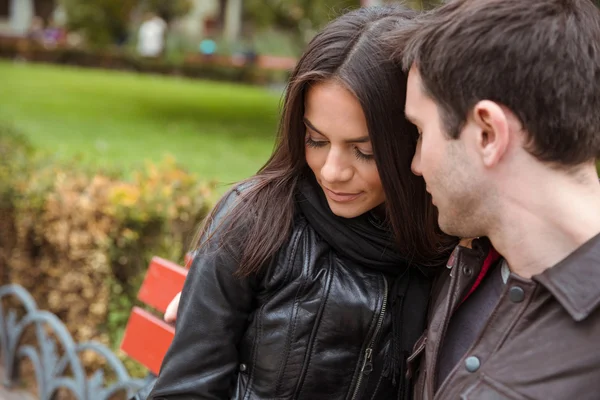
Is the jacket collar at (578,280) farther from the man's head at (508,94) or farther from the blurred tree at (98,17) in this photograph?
the blurred tree at (98,17)

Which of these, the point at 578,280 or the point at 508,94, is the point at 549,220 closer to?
the point at 578,280

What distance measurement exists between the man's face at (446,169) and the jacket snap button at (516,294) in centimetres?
15

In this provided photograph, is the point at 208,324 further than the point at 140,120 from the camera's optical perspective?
No

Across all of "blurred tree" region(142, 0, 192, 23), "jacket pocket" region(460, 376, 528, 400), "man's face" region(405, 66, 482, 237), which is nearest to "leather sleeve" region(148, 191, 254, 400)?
"man's face" region(405, 66, 482, 237)

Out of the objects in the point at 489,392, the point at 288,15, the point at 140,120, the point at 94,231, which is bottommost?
the point at 140,120

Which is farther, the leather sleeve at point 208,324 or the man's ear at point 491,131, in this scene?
the leather sleeve at point 208,324

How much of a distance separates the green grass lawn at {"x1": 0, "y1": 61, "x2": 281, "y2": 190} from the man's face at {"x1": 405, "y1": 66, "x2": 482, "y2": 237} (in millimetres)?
3650

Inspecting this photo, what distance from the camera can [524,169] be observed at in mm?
1567

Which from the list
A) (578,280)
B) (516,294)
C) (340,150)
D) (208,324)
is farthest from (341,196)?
(578,280)

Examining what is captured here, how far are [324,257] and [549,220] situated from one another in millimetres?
683

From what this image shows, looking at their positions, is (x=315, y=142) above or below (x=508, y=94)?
below

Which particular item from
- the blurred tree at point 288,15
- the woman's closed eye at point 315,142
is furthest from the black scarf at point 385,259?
the blurred tree at point 288,15

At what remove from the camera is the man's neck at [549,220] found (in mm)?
1555

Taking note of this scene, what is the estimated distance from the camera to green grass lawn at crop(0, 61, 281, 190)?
928cm
